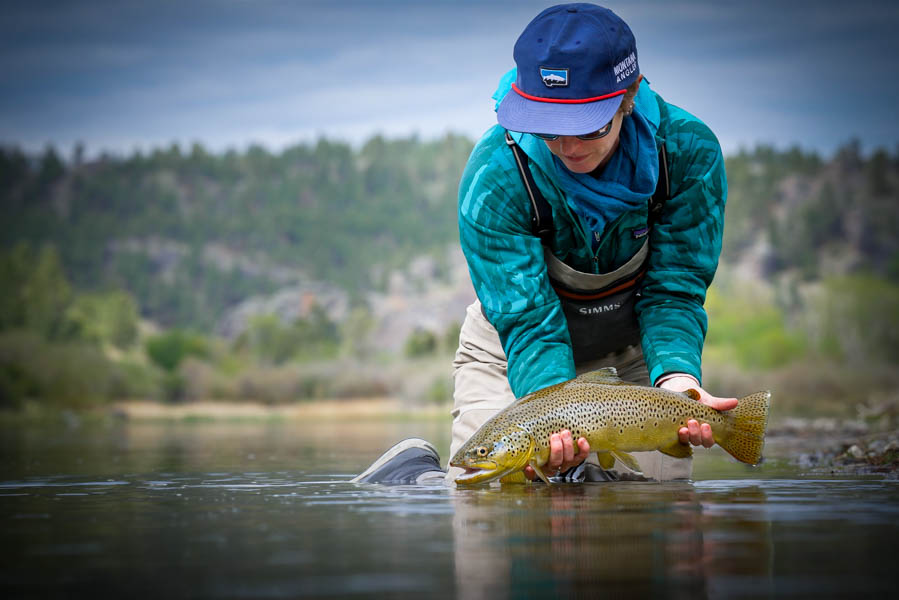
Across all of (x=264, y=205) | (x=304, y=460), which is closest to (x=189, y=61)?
(x=264, y=205)

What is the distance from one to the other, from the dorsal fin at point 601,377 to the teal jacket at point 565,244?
135mm

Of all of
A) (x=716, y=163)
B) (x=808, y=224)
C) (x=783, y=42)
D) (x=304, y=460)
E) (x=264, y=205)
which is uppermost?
(x=783, y=42)

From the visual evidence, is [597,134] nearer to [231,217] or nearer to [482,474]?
[482,474]

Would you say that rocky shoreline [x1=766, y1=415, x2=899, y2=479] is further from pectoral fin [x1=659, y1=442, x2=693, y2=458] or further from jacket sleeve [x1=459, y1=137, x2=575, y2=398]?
jacket sleeve [x1=459, y1=137, x2=575, y2=398]

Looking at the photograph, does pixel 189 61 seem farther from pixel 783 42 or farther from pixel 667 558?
pixel 667 558

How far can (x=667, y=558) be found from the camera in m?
2.74

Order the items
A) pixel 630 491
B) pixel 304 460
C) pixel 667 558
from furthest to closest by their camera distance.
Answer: pixel 304 460 < pixel 630 491 < pixel 667 558

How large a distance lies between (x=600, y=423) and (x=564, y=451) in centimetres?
18

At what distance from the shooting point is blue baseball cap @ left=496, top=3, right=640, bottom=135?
4.04 meters

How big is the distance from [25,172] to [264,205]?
A: 2656 cm

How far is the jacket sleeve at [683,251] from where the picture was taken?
4680mm

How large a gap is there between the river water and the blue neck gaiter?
1.18m

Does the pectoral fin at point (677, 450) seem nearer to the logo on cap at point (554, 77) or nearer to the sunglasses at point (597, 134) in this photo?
the sunglasses at point (597, 134)

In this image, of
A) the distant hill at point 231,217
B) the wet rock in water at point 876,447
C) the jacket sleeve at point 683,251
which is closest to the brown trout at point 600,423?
the jacket sleeve at point 683,251
